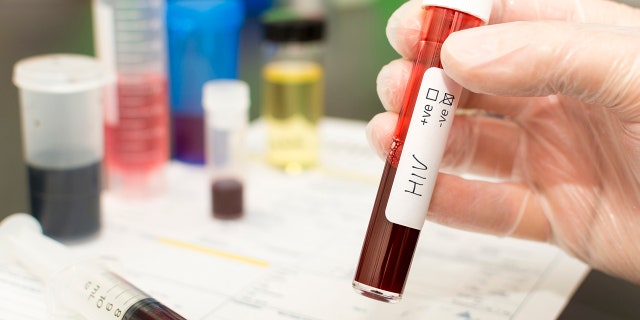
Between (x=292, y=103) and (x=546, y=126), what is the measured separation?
46cm

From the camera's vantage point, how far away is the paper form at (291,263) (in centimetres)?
72

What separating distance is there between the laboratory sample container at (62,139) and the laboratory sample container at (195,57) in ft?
0.81

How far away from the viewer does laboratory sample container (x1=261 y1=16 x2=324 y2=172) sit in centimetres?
113

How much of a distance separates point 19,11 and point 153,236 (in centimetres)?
38

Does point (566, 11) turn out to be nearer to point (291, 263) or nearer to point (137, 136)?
point (291, 263)

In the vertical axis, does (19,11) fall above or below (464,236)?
above

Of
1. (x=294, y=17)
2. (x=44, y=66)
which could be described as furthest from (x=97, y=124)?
(x=294, y=17)

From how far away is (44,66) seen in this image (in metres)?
0.81

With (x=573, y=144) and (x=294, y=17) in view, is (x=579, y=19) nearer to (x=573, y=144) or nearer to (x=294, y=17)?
(x=573, y=144)

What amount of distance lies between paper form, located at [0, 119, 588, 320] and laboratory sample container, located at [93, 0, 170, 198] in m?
0.04

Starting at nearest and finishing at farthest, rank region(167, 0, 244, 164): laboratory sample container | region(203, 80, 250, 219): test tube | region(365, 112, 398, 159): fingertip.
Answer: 1. region(365, 112, 398, 159): fingertip
2. region(203, 80, 250, 219): test tube
3. region(167, 0, 244, 164): laboratory sample container

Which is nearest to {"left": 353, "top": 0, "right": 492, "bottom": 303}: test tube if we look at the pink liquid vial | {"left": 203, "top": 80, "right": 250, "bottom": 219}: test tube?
{"left": 203, "top": 80, "right": 250, "bottom": 219}: test tube

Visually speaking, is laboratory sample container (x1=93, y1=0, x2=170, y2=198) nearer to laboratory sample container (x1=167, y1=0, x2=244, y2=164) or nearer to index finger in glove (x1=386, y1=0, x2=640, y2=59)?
laboratory sample container (x1=167, y1=0, x2=244, y2=164)

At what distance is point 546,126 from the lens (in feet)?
2.64
